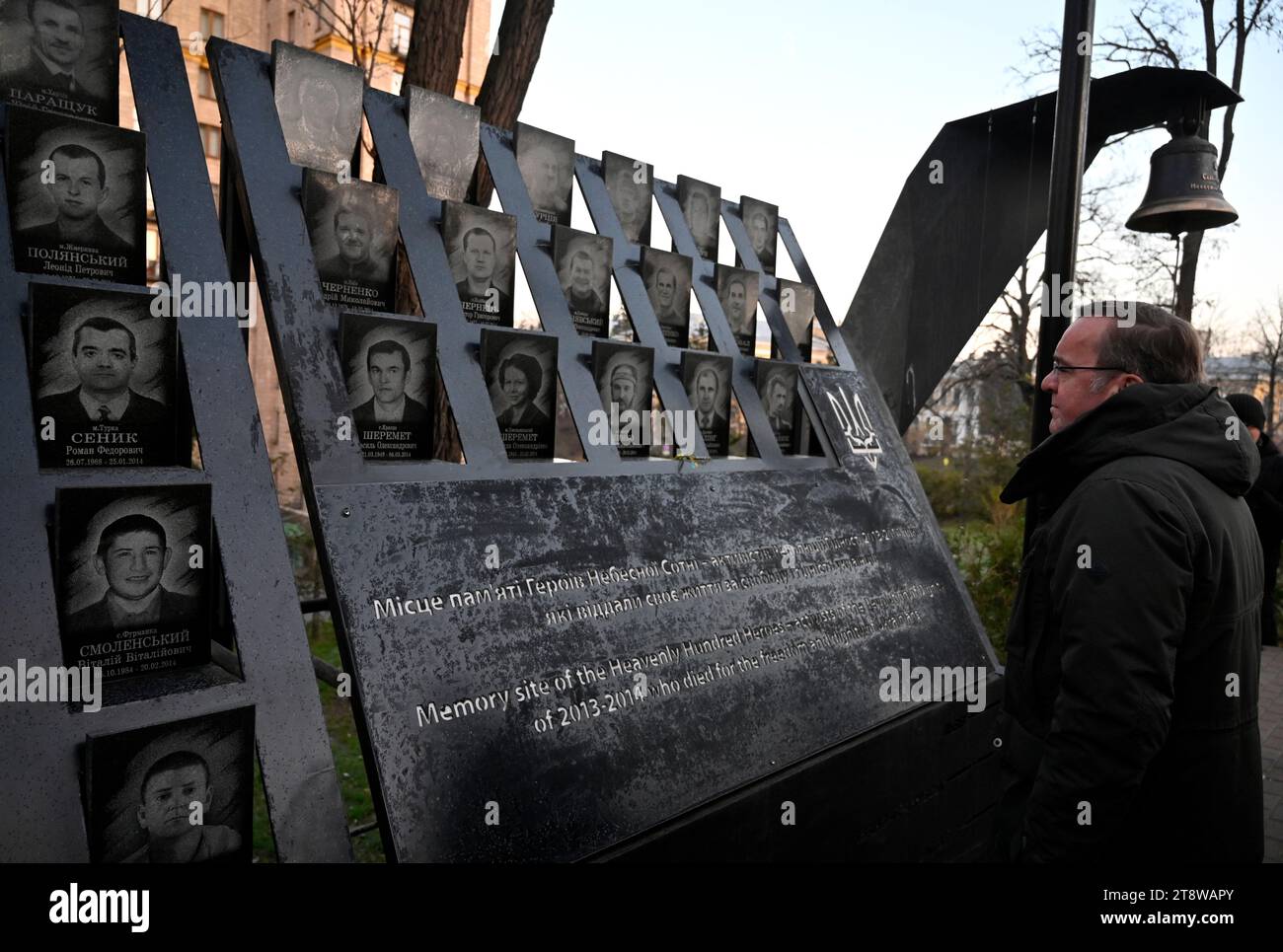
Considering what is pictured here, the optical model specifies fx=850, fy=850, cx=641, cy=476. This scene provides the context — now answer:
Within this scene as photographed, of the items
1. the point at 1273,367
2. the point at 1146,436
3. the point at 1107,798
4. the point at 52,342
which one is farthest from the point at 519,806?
the point at 1273,367

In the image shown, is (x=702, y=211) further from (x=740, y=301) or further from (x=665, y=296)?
(x=665, y=296)

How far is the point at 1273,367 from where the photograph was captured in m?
25.3

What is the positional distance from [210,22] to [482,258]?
13787 millimetres

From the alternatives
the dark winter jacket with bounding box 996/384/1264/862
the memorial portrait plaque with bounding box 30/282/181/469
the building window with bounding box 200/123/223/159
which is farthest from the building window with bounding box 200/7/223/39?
the dark winter jacket with bounding box 996/384/1264/862

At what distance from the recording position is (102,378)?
6.14 feet

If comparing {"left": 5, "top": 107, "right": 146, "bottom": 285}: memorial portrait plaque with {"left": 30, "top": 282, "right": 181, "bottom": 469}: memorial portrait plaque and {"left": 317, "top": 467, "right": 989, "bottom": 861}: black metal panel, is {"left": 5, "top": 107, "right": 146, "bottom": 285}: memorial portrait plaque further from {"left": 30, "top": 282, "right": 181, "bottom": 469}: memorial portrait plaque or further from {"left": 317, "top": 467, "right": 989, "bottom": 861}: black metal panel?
{"left": 317, "top": 467, "right": 989, "bottom": 861}: black metal panel

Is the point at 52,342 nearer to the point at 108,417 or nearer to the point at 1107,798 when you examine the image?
the point at 108,417

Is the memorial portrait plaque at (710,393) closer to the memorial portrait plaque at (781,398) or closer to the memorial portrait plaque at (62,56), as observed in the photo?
the memorial portrait plaque at (781,398)

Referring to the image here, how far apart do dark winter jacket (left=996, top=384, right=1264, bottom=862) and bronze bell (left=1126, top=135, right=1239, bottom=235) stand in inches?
120

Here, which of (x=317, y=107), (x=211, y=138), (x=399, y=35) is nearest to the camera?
(x=317, y=107)

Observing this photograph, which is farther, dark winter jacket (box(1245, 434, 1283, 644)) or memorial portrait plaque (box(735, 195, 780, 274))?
dark winter jacket (box(1245, 434, 1283, 644))

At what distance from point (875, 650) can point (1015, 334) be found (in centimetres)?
1925

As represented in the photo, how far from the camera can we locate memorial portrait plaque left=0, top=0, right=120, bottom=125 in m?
1.96

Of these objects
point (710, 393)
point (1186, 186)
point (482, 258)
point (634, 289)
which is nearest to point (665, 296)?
point (634, 289)
